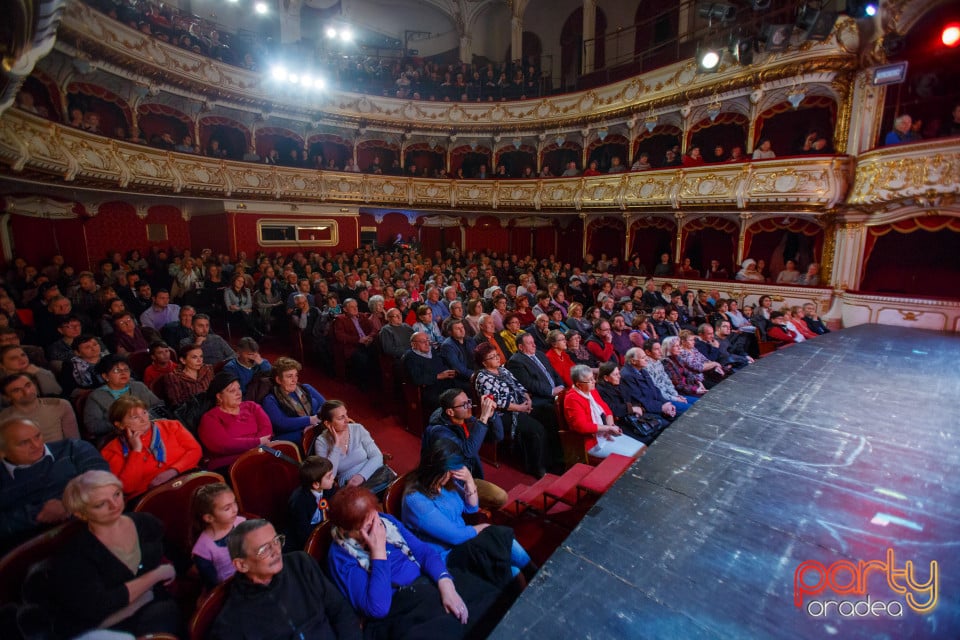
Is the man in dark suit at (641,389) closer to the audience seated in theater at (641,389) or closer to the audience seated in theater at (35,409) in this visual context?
the audience seated in theater at (641,389)

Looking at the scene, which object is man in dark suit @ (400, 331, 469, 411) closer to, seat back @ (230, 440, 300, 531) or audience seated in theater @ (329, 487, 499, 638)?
seat back @ (230, 440, 300, 531)

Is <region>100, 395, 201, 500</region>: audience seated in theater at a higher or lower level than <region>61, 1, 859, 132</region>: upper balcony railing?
lower

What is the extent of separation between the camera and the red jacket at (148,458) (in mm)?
2371

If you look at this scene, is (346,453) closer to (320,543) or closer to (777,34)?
(320,543)

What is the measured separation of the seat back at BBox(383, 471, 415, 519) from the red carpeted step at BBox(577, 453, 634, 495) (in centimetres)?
95

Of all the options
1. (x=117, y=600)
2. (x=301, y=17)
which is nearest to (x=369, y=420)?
(x=117, y=600)

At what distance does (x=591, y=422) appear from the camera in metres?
3.30

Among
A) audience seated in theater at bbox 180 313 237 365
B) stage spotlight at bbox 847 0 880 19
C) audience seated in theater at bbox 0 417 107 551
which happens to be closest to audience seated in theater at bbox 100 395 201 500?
audience seated in theater at bbox 0 417 107 551

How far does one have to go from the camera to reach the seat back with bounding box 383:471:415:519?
85.4 inches

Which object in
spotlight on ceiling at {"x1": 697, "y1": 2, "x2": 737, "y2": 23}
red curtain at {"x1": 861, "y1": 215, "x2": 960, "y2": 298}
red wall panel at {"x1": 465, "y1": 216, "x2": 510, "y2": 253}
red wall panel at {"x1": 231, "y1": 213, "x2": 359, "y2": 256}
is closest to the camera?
spotlight on ceiling at {"x1": 697, "y1": 2, "x2": 737, "y2": 23}

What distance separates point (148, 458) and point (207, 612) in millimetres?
1404

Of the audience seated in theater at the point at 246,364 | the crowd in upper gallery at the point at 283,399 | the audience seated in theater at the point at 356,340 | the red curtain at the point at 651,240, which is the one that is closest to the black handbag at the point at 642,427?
the crowd in upper gallery at the point at 283,399

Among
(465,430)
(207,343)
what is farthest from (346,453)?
(207,343)

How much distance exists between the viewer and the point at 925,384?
11.3ft
